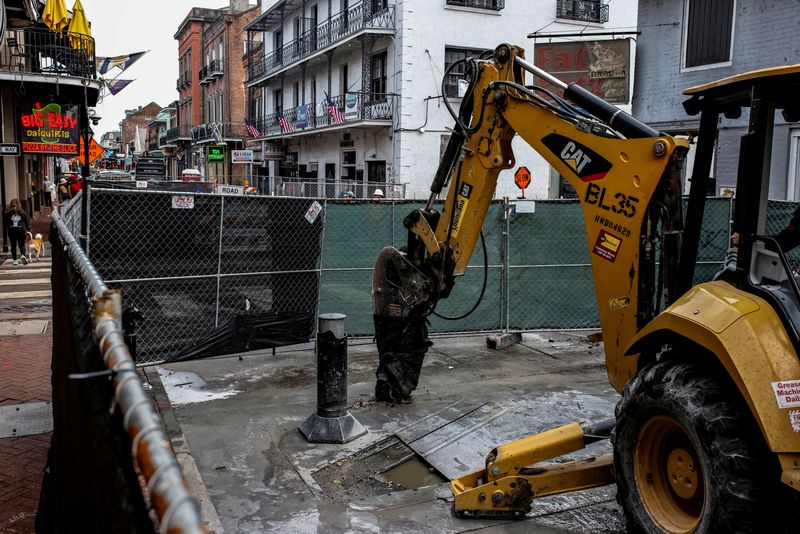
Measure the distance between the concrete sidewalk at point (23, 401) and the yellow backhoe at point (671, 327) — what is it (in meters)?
3.37

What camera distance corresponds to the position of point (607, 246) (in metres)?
5.03

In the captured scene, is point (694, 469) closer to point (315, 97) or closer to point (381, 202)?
point (381, 202)

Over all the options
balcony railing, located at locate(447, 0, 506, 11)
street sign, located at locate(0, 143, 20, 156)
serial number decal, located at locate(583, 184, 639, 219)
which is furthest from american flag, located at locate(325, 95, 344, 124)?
serial number decal, located at locate(583, 184, 639, 219)

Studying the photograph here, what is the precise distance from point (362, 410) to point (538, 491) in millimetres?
2922

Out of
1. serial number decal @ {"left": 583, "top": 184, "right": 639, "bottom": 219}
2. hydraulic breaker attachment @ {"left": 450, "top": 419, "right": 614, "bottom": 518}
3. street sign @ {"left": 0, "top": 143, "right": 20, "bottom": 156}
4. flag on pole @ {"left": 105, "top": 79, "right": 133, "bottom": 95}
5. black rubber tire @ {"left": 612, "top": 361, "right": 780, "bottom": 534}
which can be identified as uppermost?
flag on pole @ {"left": 105, "top": 79, "right": 133, "bottom": 95}

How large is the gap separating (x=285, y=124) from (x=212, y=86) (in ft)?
74.0

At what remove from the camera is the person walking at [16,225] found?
18.3 m

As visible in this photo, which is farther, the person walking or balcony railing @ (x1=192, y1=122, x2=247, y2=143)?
balcony railing @ (x1=192, y1=122, x2=247, y2=143)

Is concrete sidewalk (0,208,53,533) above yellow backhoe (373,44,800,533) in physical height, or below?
below

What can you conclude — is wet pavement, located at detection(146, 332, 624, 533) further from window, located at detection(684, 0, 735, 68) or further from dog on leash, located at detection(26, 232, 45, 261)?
dog on leash, located at detection(26, 232, 45, 261)

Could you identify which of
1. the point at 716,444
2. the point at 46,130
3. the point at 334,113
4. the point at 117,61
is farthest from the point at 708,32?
the point at 46,130

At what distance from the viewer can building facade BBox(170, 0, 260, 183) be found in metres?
52.4

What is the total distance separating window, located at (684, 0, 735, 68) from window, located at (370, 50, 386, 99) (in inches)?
596

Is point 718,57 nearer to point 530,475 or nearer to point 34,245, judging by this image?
point 530,475
